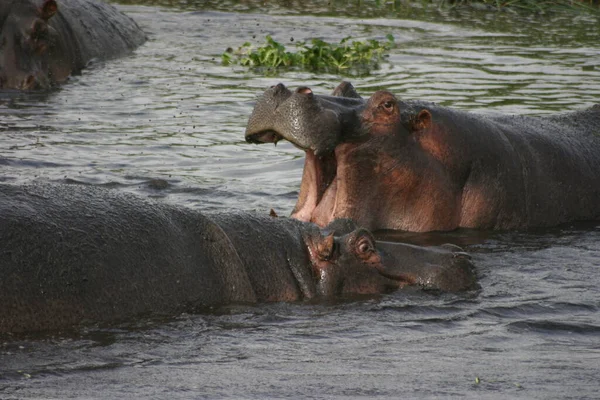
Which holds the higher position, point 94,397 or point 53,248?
point 53,248

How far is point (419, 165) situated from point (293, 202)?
1197mm

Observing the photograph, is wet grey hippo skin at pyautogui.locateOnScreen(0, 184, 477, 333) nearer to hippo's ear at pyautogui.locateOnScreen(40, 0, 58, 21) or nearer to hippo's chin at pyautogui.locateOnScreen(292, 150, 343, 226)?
Result: hippo's chin at pyautogui.locateOnScreen(292, 150, 343, 226)

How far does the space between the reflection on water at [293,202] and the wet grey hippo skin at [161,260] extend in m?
0.10

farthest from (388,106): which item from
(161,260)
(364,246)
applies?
(161,260)

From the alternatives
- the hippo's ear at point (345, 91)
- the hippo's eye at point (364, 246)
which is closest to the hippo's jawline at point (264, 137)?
the hippo's ear at point (345, 91)

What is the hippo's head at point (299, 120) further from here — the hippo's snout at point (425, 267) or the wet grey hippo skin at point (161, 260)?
the hippo's snout at point (425, 267)

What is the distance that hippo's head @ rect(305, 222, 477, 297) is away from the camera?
19.5ft

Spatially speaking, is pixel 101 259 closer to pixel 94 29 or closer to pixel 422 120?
pixel 422 120

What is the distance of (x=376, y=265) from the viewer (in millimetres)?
6043

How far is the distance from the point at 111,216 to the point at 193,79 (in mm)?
7919

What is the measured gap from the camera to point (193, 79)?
43.4ft

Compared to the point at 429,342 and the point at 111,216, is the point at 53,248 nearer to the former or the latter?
the point at 111,216

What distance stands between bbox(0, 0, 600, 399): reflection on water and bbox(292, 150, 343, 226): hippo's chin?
17.4 inches

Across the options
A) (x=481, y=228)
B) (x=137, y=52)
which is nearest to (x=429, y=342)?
(x=481, y=228)
